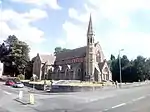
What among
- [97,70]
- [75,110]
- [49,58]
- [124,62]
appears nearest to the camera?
[75,110]

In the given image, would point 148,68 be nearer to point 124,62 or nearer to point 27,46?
point 124,62

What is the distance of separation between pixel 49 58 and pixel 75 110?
86.4m

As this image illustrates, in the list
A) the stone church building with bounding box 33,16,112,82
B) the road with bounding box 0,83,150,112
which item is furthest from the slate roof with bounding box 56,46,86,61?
the road with bounding box 0,83,150,112

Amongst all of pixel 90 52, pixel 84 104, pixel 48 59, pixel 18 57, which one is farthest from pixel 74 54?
pixel 84 104

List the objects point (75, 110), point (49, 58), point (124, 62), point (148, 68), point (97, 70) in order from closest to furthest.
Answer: point (75, 110)
point (97, 70)
point (148, 68)
point (124, 62)
point (49, 58)

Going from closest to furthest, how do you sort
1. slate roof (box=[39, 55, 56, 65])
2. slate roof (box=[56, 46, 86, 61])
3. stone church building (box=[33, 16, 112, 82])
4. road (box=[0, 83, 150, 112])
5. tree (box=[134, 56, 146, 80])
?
road (box=[0, 83, 150, 112]), stone church building (box=[33, 16, 112, 82]), tree (box=[134, 56, 146, 80]), slate roof (box=[56, 46, 86, 61]), slate roof (box=[39, 55, 56, 65])

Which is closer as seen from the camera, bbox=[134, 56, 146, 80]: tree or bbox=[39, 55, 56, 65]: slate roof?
bbox=[134, 56, 146, 80]: tree

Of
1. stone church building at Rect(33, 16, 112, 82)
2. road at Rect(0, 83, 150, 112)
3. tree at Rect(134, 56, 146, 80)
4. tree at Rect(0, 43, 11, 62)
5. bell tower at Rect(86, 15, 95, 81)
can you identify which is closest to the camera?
road at Rect(0, 83, 150, 112)

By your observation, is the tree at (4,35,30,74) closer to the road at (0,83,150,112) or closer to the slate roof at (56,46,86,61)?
the slate roof at (56,46,86,61)

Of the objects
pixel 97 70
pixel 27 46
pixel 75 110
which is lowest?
pixel 75 110

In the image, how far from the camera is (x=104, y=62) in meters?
89.8

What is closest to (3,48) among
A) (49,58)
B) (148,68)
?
(49,58)

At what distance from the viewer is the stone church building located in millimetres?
87188

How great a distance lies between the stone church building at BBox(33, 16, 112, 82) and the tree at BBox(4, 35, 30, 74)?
215 inches
